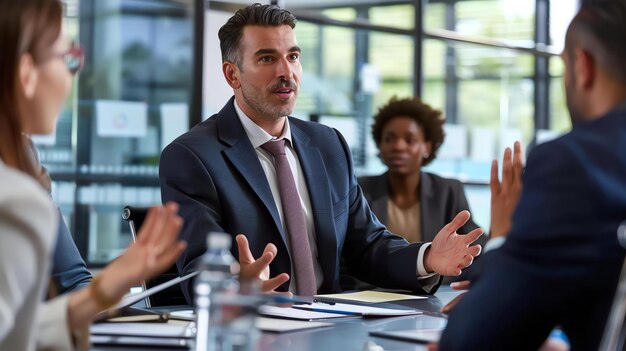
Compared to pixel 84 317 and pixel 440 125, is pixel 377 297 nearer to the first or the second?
pixel 84 317

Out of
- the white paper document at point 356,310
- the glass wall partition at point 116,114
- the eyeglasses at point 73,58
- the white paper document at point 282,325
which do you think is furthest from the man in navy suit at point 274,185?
the glass wall partition at point 116,114

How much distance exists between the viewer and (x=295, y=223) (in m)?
3.31

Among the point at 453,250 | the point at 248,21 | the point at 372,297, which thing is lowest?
the point at 372,297

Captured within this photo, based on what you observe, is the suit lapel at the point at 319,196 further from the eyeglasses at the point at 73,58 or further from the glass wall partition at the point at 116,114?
the glass wall partition at the point at 116,114

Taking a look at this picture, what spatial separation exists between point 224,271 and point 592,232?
26.3 inches

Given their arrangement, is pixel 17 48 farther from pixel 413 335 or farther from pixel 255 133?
pixel 255 133

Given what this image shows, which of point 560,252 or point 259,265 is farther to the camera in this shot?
point 259,265

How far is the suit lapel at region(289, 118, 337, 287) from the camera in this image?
3355mm

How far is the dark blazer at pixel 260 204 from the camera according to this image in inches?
125

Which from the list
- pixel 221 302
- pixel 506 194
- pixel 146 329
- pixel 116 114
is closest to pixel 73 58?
pixel 221 302

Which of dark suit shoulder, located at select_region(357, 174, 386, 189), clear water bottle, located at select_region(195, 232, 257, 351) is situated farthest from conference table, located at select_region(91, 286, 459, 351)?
dark suit shoulder, located at select_region(357, 174, 386, 189)

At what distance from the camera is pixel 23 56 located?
1590 millimetres

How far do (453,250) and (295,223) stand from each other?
0.59m

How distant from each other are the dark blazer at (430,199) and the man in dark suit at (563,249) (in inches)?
131
